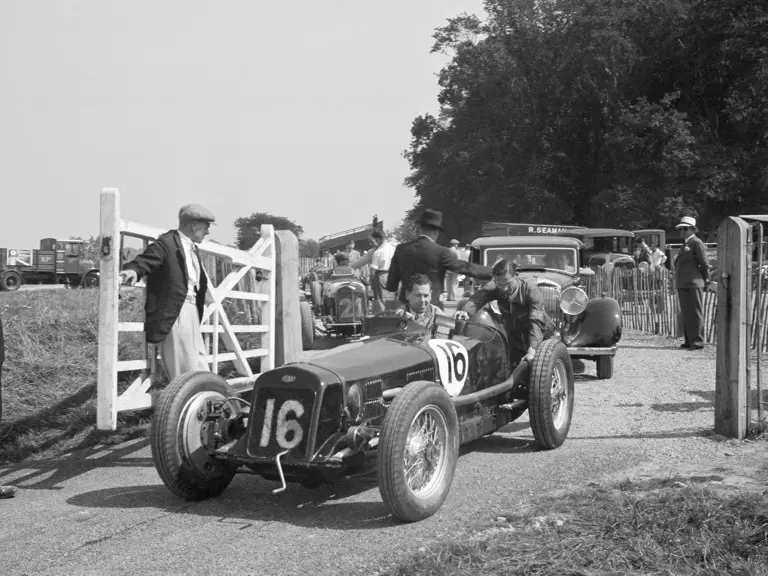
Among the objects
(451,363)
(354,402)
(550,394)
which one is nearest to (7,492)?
(354,402)

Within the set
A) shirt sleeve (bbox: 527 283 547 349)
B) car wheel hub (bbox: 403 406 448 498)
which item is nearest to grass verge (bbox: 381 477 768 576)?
car wheel hub (bbox: 403 406 448 498)

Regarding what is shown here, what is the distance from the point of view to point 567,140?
51.0 m

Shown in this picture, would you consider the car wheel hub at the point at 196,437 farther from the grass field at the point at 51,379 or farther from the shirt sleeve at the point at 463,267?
the shirt sleeve at the point at 463,267

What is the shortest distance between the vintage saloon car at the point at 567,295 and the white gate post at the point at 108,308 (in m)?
3.00

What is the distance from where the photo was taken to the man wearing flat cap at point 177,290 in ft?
22.3

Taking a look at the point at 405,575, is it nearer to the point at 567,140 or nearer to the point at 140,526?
the point at 140,526

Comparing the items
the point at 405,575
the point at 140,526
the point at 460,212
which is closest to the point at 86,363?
the point at 140,526

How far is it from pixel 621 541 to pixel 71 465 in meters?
4.56

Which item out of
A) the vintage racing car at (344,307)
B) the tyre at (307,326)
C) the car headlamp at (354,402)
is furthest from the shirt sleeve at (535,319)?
the vintage racing car at (344,307)

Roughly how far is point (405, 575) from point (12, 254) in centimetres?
3592

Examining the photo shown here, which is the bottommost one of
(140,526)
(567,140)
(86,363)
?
(140,526)

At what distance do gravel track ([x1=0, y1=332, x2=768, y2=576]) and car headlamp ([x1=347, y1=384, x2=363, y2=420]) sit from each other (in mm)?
554

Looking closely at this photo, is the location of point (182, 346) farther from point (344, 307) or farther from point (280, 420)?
point (344, 307)

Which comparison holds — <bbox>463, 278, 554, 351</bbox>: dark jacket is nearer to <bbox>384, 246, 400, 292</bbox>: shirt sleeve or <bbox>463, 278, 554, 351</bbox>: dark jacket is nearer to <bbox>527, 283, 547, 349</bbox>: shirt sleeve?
<bbox>527, 283, 547, 349</bbox>: shirt sleeve
